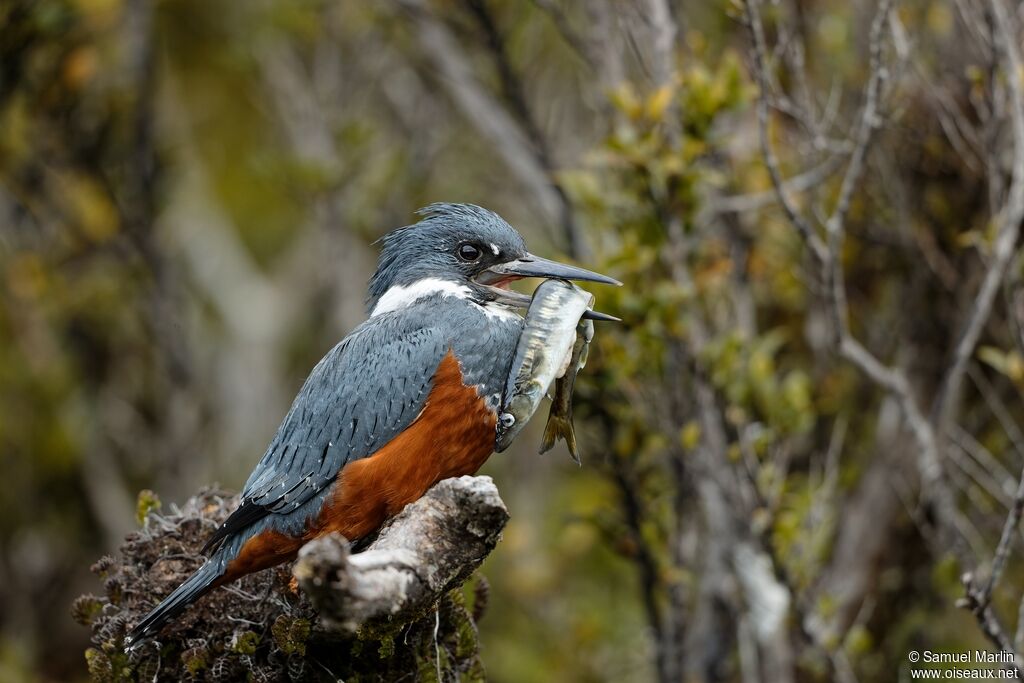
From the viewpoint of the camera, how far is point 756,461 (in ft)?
16.5

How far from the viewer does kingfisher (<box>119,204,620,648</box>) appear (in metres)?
3.58

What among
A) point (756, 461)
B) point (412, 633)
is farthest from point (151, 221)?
point (412, 633)

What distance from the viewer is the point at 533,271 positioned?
4.06m

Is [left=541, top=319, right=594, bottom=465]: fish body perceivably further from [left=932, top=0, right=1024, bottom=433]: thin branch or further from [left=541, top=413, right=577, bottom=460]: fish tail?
[left=932, top=0, right=1024, bottom=433]: thin branch

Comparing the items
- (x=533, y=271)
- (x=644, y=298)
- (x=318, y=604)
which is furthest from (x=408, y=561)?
(x=644, y=298)

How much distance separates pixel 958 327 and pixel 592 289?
1996mm

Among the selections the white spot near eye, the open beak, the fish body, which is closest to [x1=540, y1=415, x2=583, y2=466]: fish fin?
the fish body

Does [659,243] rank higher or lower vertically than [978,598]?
higher

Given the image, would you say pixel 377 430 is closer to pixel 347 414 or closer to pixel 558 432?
pixel 347 414

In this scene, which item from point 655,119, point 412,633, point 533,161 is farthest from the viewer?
point 533,161

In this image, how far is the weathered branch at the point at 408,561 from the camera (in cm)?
232

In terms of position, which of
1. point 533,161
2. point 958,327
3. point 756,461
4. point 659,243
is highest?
point 533,161

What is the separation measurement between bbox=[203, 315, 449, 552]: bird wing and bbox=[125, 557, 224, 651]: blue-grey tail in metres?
0.14

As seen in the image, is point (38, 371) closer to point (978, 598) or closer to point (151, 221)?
point (151, 221)
